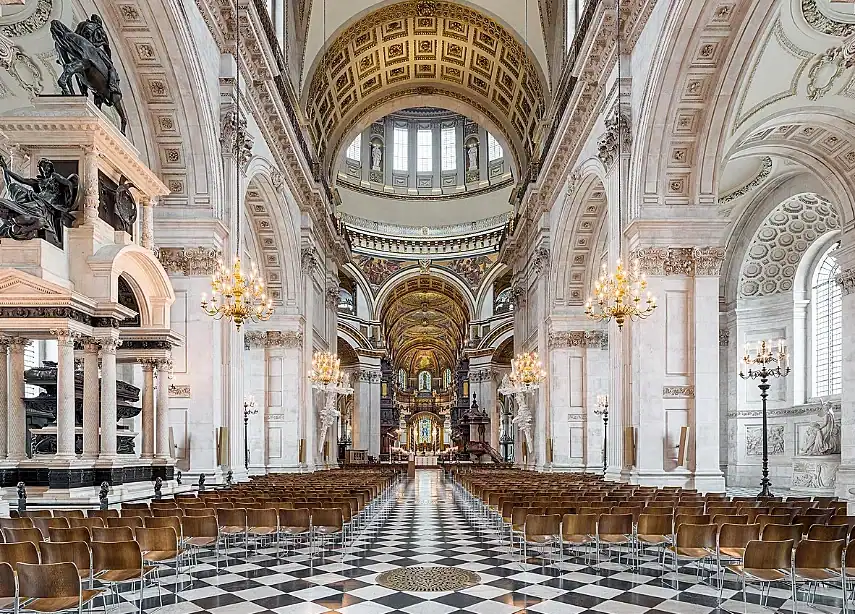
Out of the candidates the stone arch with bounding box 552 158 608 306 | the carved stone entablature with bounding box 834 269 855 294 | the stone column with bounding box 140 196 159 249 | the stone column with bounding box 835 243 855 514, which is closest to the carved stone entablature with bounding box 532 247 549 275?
the stone arch with bounding box 552 158 608 306

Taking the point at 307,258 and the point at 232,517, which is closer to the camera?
the point at 232,517

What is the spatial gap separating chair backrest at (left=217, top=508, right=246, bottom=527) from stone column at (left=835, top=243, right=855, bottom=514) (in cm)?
1446

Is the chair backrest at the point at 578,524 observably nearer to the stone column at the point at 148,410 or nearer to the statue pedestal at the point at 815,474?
the stone column at the point at 148,410

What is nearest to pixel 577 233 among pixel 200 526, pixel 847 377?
pixel 847 377

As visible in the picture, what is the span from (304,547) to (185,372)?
21.6 feet

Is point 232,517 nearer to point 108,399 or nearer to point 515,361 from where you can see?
point 108,399

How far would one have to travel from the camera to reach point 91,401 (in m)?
11.9

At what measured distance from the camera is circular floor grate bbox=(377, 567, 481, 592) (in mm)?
8344

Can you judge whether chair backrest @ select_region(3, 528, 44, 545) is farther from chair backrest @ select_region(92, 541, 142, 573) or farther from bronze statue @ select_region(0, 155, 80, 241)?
bronze statue @ select_region(0, 155, 80, 241)

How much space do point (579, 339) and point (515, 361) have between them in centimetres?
379

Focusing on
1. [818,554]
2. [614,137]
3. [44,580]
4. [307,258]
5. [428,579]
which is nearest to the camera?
[44,580]

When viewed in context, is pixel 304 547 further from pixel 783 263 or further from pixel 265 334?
pixel 783 263

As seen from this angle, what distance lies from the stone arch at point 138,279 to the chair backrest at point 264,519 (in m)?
4.33

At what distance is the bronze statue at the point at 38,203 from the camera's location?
34.3ft
